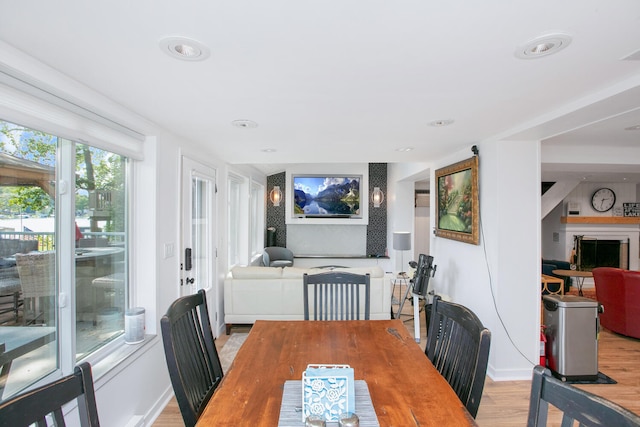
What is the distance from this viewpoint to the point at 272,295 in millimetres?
3906

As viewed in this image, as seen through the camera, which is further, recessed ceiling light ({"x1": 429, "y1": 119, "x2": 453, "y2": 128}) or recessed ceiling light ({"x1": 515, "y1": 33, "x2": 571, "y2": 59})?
recessed ceiling light ({"x1": 429, "y1": 119, "x2": 453, "y2": 128})

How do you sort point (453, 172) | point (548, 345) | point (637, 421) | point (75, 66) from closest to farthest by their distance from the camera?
1. point (637, 421)
2. point (75, 66)
3. point (548, 345)
4. point (453, 172)

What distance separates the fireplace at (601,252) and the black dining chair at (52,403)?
8.73 metres

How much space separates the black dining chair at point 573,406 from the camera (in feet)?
2.39

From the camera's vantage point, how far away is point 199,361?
1.60 m

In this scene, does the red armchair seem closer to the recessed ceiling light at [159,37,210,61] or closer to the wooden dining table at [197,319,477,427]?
the wooden dining table at [197,319,477,427]

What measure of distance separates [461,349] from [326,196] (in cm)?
638

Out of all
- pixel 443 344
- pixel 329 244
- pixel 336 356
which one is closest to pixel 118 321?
pixel 336 356

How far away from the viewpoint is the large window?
154cm

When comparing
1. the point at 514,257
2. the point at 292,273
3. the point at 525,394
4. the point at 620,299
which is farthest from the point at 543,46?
the point at 620,299

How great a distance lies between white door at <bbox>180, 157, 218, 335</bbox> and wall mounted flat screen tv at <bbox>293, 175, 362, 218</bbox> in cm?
394

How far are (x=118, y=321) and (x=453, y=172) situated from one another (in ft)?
11.7

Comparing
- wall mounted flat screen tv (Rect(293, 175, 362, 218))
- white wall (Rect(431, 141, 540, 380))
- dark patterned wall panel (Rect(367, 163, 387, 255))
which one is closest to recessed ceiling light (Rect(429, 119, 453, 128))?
white wall (Rect(431, 141, 540, 380))

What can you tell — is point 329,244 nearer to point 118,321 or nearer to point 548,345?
point 548,345
